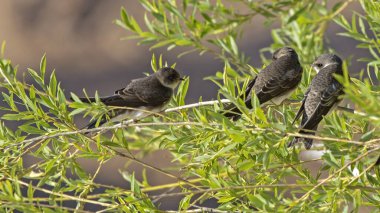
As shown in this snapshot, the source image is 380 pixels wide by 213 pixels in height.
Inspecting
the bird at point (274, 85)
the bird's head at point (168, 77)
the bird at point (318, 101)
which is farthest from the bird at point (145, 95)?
the bird at point (318, 101)

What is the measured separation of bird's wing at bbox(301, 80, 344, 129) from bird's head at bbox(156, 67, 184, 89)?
1333 mm

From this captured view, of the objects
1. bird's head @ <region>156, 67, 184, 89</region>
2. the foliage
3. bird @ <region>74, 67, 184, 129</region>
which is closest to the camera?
the foliage

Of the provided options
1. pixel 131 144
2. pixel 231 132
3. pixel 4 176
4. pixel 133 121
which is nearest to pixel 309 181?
pixel 231 132

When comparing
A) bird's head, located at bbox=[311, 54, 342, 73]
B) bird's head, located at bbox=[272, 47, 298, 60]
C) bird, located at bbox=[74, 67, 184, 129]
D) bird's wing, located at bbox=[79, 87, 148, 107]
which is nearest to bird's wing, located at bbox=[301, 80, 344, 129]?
bird's head, located at bbox=[311, 54, 342, 73]

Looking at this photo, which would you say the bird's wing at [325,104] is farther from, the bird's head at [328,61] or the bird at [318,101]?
the bird's head at [328,61]

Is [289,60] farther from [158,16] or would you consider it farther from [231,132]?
[158,16]

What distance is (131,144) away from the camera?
582cm

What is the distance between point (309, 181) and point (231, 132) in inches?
31.7

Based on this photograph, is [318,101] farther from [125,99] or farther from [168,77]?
[125,99]

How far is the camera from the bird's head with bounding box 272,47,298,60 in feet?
15.5

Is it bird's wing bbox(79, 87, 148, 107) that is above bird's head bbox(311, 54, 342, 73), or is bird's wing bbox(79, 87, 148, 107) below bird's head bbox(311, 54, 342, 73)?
below

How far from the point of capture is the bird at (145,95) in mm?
4668

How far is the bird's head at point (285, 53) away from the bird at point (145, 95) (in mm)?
724

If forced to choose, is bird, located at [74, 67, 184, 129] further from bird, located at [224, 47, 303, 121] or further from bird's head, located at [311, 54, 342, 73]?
bird's head, located at [311, 54, 342, 73]
